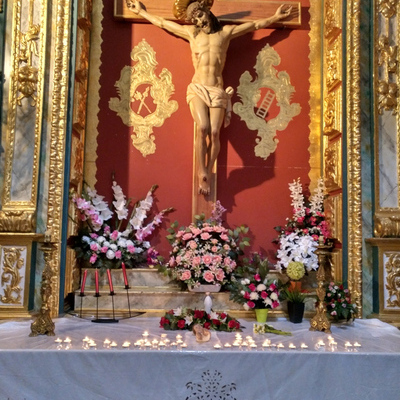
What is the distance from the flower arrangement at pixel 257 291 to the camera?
4.66 meters

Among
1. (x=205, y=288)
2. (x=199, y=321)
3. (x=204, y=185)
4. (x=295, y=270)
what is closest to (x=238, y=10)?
(x=204, y=185)

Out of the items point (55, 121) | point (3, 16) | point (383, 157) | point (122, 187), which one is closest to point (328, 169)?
point (383, 157)

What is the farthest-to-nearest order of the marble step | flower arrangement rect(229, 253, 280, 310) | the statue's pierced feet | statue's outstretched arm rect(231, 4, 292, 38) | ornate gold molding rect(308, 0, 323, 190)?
ornate gold molding rect(308, 0, 323, 190) → statue's outstretched arm rect(231, 4, 292, 38) → the statue's pierced feet → the marble step → flower arrangement rect(229, 253, 280, 310)

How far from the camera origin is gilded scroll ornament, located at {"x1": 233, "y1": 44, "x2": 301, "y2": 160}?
20.2ft

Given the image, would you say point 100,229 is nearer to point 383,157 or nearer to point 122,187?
point 122,187

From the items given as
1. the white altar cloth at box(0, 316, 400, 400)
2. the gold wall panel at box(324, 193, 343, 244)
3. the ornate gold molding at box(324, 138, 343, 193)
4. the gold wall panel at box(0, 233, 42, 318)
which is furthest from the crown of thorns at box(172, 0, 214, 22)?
the white altar cloth at box(0, 316, 400, 400)

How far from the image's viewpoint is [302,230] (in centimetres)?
557

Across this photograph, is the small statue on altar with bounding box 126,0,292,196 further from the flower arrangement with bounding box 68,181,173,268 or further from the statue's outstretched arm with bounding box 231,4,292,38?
the flower arrangement with bounding box 68,181,173,268

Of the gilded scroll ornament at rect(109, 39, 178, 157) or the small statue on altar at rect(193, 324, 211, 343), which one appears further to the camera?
the gilded scroll ornament at rect(109, 39, 178, 157)

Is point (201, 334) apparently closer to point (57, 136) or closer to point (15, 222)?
point (15, 222)

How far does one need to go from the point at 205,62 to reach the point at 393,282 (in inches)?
119

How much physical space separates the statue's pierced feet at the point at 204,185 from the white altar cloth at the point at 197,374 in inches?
103

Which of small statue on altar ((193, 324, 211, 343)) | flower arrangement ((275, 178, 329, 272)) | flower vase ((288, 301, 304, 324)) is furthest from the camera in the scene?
flower arrangement ((275, 178, 329, 272))

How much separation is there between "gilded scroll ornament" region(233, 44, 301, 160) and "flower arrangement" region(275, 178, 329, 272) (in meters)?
0.62
